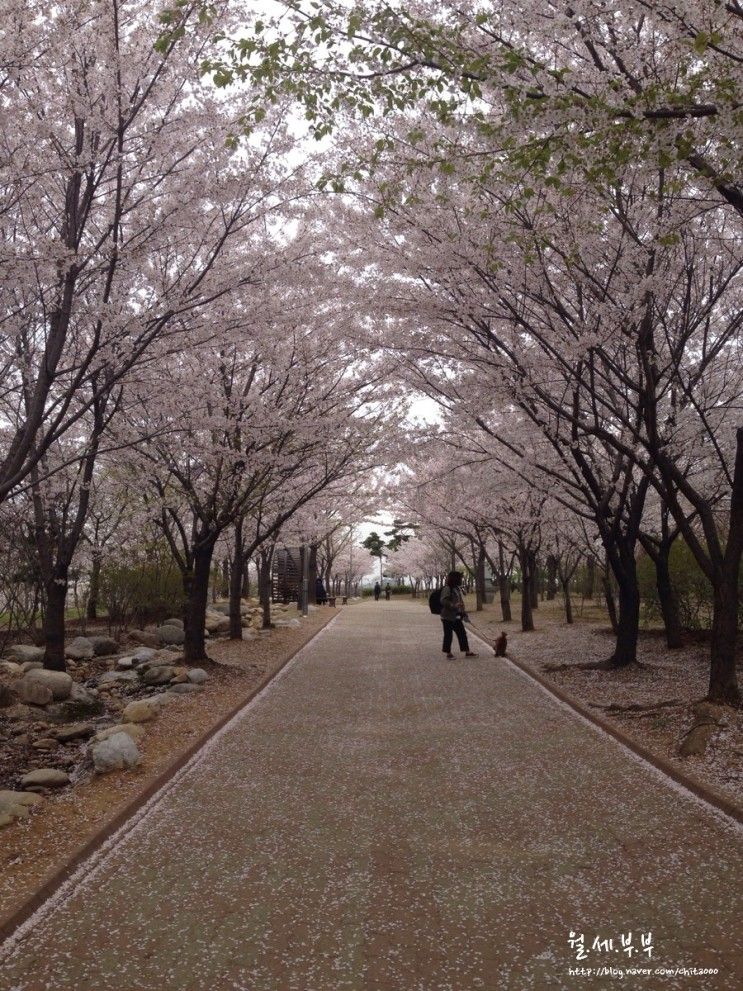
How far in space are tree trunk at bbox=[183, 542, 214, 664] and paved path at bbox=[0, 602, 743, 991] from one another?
20.9ft

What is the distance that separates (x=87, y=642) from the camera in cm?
1633

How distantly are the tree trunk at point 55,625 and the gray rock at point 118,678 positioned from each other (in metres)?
0.72

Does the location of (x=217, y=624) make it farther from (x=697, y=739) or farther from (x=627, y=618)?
(x=697, y=739)

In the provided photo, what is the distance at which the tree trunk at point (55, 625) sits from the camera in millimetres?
12281

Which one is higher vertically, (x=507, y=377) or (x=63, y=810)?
(x=507, y=377)

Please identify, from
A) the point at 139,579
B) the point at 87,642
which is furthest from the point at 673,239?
the point at 139,579

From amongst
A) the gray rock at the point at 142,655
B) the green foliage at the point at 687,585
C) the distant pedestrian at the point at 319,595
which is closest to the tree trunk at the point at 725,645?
the green foliage at the point at 687,585

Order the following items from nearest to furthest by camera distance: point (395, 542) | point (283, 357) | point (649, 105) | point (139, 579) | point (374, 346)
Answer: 1. point (649, 105)
2. point (374, 346)
3. point (283, 357)
4. point (139, 579)
5. point (395, 542)

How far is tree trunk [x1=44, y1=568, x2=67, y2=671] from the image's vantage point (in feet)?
40.3

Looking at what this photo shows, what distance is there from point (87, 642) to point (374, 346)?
957 cm

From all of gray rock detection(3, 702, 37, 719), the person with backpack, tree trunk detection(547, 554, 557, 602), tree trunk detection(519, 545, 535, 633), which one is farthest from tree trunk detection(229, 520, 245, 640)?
tree trunk detection(547, 554, 557, 602)

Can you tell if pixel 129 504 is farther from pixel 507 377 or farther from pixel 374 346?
pixel 507 377

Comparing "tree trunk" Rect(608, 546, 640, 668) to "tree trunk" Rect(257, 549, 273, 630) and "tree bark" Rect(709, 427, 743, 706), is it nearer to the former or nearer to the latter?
"tree bark" Rect(709, 427, 743, 706)

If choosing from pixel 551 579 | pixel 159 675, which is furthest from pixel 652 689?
pixel 551 579
